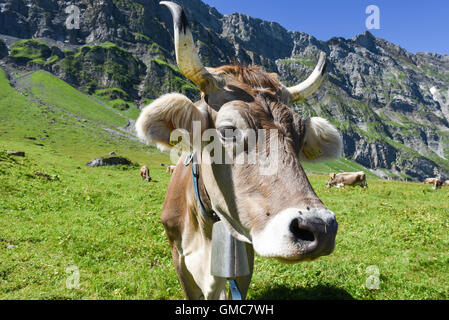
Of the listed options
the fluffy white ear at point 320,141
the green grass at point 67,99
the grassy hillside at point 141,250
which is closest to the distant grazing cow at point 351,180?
the grassy hillside at point 141,250

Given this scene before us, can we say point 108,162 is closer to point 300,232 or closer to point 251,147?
point 251,147

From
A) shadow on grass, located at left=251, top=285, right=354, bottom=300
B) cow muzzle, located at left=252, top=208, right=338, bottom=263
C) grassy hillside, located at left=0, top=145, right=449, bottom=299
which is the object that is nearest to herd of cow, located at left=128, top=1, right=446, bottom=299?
cow muzzle, located at left=252, top=208, right=338, bottom=263

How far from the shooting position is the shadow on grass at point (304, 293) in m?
5.96

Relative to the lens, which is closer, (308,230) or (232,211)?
(308,230)

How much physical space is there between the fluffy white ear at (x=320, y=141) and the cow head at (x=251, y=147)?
3cm

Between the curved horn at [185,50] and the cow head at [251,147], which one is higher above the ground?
the curved horn at [185,50]

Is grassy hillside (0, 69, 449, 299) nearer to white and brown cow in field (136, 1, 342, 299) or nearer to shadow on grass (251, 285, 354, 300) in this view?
shadow on grass (251, 285, 354, 300)

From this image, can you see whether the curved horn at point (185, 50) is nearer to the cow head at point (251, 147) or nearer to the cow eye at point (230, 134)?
the cow head at point (251, 147)

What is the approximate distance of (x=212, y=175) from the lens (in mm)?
3143

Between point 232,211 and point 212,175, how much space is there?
462mm

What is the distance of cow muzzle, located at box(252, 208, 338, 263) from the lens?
214cm

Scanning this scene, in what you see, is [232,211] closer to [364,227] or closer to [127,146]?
[364,227]

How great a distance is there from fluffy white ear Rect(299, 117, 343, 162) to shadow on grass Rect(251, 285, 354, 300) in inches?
136
